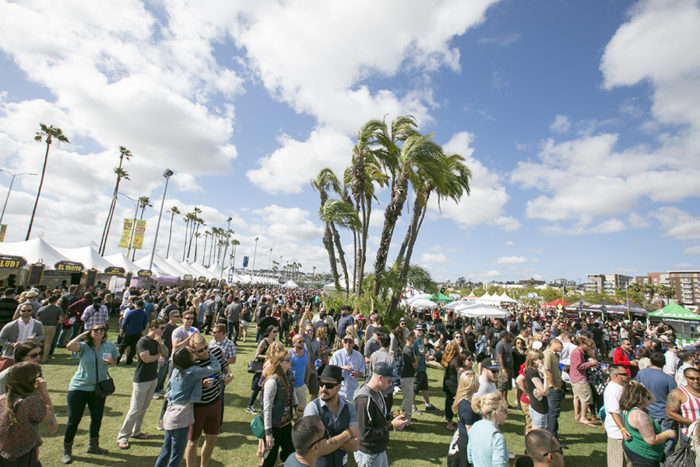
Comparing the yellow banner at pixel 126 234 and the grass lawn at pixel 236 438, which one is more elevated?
the yellow banner at pixel 126 234

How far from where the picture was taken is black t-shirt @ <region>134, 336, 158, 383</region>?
460cm

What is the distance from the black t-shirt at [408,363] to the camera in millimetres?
6207

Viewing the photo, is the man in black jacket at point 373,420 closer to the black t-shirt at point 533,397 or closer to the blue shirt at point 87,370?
the black t-shirt at point 533,397

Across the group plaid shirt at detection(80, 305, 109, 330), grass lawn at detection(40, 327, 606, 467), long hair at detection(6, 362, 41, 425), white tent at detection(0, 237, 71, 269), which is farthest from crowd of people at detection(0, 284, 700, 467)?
white tent at detection(0, 237, 71, 269)

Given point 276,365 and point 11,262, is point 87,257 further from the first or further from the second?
point 276,365

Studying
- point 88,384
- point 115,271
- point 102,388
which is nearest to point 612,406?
point 102,388

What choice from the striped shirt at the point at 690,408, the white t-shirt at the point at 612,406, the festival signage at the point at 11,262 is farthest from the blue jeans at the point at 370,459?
the festival signage at the point at 11,262

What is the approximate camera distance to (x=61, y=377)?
7.11 metres

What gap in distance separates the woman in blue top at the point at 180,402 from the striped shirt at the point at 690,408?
19.4 feet

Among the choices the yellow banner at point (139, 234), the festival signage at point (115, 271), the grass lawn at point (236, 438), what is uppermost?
the yellow banner at point (139, 234)

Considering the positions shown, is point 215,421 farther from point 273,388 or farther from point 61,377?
point 61,377

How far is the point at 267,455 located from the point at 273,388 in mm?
723

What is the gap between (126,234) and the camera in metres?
25.1

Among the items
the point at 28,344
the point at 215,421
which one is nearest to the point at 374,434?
the point at 215,421
